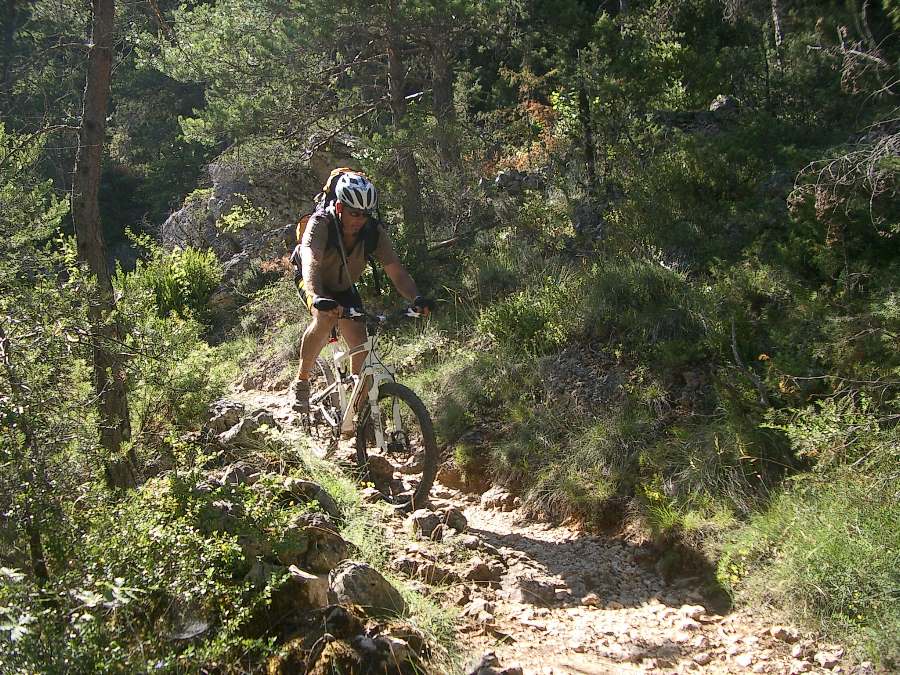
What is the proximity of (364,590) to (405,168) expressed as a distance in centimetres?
690

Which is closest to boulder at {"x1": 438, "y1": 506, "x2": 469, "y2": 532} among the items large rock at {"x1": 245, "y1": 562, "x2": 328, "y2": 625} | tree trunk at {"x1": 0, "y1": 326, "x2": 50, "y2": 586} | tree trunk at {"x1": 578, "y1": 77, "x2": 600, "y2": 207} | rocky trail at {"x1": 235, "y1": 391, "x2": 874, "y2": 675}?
rocky trail at {"x1": 235, "y1": 391, "x2": 874, "y2": 675}

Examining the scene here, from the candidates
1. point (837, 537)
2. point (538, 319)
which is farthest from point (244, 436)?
point (837, 537)

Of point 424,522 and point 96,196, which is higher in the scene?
point 96,196

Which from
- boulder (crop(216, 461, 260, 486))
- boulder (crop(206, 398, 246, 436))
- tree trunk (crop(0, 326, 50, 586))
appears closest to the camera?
tree trunk (crop(0, 326, 50, 586))

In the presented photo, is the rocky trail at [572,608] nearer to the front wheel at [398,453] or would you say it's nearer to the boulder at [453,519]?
the boulder at [453,519]

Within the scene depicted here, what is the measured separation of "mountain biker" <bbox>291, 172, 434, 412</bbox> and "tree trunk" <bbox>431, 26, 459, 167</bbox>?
11.1 ft

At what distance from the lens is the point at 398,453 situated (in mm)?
6004

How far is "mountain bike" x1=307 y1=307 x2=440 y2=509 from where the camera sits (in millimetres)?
5473

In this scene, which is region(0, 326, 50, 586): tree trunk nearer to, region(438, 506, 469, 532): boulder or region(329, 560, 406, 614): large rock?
region(329, 560, 406, 614): large rock

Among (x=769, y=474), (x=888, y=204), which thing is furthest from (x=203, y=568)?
(x=888, y=204)

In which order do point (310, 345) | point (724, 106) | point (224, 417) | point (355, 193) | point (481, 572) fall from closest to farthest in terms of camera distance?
point (481, 572) < point (355, 193) < point (310, 345) < point (224, 417) < point (724, 106)

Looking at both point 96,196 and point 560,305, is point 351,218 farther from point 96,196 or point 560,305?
point 560,305

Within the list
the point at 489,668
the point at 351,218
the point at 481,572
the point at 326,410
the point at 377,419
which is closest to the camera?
the point at 489,668

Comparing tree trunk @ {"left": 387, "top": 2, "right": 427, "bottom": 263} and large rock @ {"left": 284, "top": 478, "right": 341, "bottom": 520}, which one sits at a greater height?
tree trunk @ {"left": 387, "top": 2, "right": 427, "bottom": 263}
